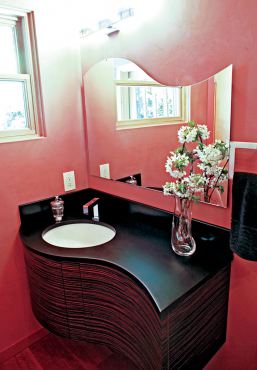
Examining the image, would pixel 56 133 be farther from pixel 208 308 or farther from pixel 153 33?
pixel 208 308

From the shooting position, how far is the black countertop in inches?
45.6

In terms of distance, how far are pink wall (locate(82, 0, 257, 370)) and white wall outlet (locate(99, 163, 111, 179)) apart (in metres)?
0.42

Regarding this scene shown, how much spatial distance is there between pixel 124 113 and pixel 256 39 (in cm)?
82

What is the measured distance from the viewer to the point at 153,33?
140 cm

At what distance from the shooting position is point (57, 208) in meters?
1.81

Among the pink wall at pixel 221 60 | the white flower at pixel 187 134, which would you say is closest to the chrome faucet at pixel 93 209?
the pink wall at pixel 221 60

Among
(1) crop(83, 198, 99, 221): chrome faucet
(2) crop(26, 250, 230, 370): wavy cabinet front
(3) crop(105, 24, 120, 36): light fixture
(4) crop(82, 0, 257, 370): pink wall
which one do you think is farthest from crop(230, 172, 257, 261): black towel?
(3) crop(105, 24, 120, 36): light fixture

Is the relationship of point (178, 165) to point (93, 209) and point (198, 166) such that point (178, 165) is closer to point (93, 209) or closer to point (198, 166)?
point (198, 166)

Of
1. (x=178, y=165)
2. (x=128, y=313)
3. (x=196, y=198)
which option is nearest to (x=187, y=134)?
(x=178, y=165)

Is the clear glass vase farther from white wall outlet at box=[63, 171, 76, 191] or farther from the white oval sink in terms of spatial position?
white wall outlet at box=[63, 171, 76, 191]

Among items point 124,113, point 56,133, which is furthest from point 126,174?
point 56,133

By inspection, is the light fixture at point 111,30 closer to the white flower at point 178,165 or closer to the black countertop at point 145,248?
the white flower at point 178,165

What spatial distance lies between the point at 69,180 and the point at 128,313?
39.1 inches

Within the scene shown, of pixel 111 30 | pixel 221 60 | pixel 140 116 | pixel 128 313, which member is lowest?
pixel 128 313
